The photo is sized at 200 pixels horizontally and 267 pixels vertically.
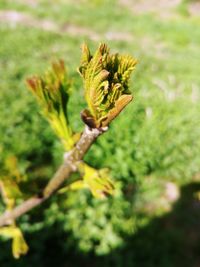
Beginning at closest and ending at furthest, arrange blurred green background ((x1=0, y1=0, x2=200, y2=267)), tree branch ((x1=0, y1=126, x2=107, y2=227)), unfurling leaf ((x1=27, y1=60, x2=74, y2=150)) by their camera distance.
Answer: tree branch ((x1=0, y1=126, x2=107, y2=227)), unfurling leaf ((x1=27, y1=60, x2=74, y2=150)), blurred green background ((x1=0, y1=0, x2=200, y2=267))

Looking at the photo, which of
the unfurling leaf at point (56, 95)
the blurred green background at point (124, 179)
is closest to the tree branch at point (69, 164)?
the unfurling leaf at point (56, 95)

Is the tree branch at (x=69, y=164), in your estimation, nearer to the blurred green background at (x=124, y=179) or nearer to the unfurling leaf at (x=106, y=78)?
the unfurling leaf at (x=106, y=78)

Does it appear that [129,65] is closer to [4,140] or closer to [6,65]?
[4,140]

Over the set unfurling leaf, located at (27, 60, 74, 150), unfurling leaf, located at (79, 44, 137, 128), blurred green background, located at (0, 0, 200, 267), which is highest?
unfurling leaf, located at (79, 44, 137, 128)

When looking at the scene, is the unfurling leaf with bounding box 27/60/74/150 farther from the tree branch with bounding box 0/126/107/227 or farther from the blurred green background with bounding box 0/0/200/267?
the blurred green background with bounding box 0/0/200/267

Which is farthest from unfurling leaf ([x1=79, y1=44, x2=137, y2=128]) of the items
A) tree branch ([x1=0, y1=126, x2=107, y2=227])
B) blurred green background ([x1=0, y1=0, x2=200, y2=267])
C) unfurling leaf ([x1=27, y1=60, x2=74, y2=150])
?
blurred green background ([x1=0, y1=0, x2=200, y2=267])

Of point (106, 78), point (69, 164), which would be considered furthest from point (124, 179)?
point (106, 78)

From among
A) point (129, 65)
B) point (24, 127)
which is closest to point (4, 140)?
point (24, 127)
